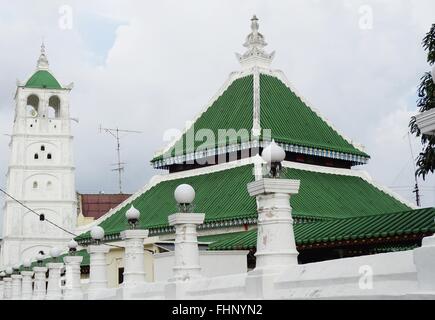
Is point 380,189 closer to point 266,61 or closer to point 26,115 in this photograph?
point 266,61

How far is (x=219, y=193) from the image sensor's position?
2759cm

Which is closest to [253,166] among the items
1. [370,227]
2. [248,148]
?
[248,148]

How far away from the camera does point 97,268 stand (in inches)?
747

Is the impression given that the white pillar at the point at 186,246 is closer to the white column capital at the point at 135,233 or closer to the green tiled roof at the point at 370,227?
the white column capital at the point at 135,233

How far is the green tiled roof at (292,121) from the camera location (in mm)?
29263

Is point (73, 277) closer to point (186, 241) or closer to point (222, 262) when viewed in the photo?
point (222, 262)

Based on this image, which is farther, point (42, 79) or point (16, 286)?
point (42, 79)

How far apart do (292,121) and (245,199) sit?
5532 mm

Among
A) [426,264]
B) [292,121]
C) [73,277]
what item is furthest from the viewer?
[292,121]

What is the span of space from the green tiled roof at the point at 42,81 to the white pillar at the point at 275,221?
6127 cm

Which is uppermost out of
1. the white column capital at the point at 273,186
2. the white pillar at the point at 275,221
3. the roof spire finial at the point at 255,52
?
the roof spire finial at the point at 255,52

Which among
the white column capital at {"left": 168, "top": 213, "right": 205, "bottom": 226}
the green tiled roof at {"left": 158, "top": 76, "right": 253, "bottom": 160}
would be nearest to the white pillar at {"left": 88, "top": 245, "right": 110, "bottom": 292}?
the white column capital at {"left": 168, "top": 213, "right": 205, "bottom": 226}

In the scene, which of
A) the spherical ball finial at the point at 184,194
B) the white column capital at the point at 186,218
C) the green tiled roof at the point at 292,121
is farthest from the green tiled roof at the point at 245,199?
the white column capital at the point at 186,218
